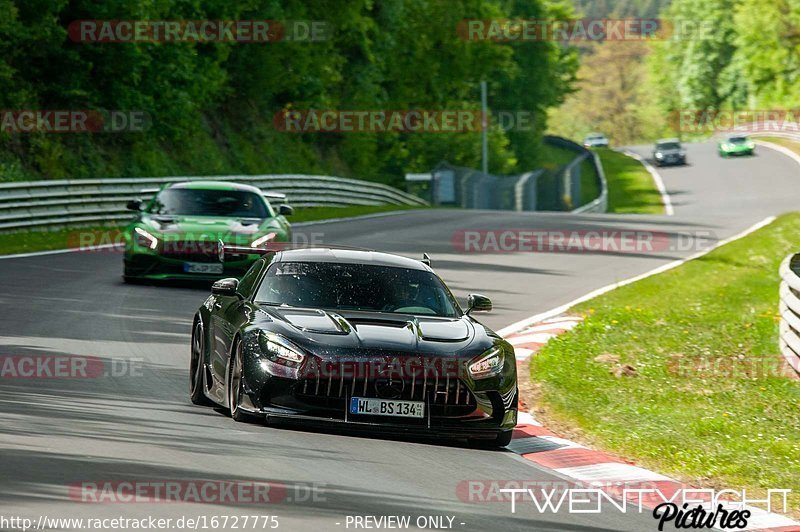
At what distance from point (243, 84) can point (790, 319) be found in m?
39.1

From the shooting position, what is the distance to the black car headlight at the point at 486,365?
10.2 m

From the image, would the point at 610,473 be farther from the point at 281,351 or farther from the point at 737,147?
the point at 737,147

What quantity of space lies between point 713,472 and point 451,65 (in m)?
69.4

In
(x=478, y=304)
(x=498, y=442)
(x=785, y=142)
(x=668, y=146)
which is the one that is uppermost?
(x=478, y=304)

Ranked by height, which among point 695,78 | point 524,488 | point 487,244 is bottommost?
point 695,78

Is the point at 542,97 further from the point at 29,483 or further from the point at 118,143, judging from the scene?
the point at 29,483

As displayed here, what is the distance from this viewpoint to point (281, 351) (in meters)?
10.0

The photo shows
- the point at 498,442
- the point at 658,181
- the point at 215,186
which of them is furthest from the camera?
the point at 658,181

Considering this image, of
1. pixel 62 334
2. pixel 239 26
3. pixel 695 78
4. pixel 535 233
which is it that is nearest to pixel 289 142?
pixel 239 26

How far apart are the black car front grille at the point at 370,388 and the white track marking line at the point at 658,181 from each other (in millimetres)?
47391

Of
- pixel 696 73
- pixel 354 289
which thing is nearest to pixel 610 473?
pixel 354 289

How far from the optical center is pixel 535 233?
35.1m

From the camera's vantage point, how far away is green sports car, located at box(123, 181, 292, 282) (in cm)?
2028

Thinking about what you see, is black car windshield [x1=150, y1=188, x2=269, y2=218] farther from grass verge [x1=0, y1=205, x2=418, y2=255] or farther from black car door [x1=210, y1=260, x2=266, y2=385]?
black car door [x1=210, y1=260, x2=266, y2=385]
